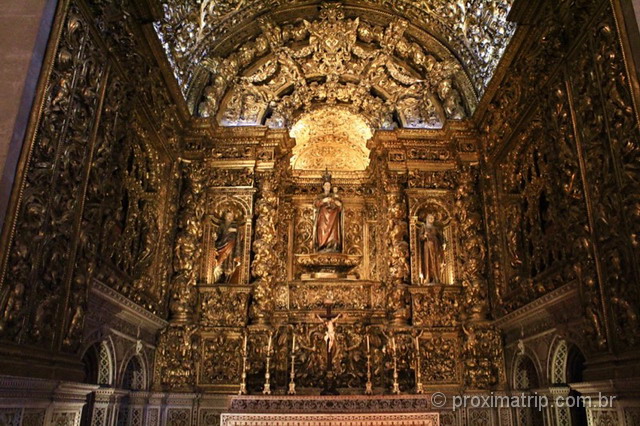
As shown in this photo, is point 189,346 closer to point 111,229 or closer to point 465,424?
point 111,229

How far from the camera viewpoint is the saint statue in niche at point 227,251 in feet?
38.6

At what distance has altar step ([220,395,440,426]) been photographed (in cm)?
828

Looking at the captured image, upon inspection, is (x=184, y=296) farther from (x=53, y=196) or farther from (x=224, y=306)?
(x=53, y=196)

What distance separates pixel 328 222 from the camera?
41.0ft

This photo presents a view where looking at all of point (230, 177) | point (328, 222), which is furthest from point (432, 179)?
point (230, 177)

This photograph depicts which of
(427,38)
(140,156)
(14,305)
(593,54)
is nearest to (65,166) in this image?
(14,305)

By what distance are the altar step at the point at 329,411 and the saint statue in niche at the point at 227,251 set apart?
142 inches

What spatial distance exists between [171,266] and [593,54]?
888cm

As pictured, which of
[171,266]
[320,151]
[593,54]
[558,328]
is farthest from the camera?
[320,151]

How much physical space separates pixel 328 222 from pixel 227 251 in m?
2.53

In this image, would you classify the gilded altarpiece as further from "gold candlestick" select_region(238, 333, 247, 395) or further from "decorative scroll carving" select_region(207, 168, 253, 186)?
"gold candlestick" select_region(238, 333, 247, 395)

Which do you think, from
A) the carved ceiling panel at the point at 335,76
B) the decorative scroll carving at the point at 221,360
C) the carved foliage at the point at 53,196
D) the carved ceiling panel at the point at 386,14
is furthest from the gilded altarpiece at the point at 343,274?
the carved foliage at the point at 53,196

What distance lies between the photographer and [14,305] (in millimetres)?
5207

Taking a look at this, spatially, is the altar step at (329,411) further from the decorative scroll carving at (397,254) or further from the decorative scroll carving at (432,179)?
the decorative scroll carving at (432,179)
